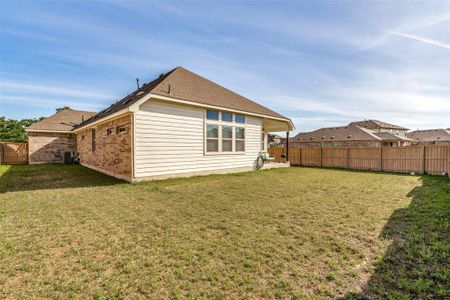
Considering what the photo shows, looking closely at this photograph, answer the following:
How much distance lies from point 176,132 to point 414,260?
8052 mm

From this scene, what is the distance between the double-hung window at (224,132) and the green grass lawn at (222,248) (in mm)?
5020

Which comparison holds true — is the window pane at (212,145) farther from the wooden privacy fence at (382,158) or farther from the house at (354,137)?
the house at (354,137)

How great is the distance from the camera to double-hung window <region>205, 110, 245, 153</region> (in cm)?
1027

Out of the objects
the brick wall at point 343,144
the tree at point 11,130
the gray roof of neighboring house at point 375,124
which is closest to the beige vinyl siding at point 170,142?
the brick wall at point 343,144

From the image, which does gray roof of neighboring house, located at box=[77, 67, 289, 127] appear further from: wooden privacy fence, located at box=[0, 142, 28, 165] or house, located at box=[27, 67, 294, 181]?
wooden privacy fence, located at box=[0, 142, 28, 165]

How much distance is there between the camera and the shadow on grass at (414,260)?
6.71 ft

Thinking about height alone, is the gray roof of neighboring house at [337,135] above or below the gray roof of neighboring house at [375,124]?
below

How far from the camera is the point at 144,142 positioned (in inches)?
320

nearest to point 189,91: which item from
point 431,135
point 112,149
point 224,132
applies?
point 224,132

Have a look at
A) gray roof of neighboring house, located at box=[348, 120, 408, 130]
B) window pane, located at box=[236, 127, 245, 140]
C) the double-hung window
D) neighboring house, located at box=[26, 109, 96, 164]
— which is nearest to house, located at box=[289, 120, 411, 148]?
gray roof of neighboring house, located at box=[348, 120, 408, 130]

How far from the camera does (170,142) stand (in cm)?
888

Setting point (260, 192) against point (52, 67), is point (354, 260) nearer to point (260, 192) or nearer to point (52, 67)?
point (260, 192)

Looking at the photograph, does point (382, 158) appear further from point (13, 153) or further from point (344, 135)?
point (13, 153)

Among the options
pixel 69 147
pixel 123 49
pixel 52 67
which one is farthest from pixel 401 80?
pixel 69 147
